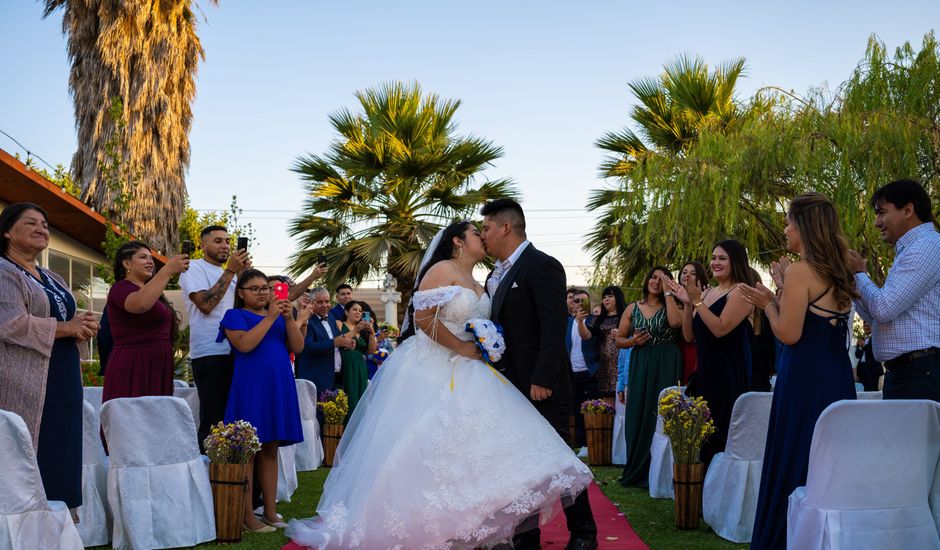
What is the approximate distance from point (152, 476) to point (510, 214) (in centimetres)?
287

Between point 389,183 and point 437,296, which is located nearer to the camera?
point 437,296

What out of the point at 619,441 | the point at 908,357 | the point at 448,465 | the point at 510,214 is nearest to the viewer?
the point at 908,357

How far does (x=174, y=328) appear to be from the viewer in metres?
6.84

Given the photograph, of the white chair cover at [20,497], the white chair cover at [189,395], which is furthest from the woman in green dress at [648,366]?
the white chair cover at [20,497]

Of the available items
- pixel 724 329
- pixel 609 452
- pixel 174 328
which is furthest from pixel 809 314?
pixel 609 452

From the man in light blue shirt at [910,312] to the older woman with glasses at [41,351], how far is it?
4042 millimetres

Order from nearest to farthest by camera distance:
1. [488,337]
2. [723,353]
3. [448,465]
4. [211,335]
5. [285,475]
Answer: [448,465] → [488,337] → [211,335] → [723,353] → [285,475]

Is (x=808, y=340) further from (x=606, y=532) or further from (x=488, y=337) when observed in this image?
(x=606, y=532)

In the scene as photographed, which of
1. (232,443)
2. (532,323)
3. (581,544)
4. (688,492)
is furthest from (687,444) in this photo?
(232,443)

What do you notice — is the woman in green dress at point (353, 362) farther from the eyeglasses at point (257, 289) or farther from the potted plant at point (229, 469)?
the potted plant at point (229, 469)

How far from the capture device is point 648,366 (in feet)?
28.7

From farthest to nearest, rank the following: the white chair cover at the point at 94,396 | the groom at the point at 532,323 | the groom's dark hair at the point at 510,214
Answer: the white chair cover at the point at 94,396 → the groom's dark hair at the point at 510,214 → the groom at the point at 532,323

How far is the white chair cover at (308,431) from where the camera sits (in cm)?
978

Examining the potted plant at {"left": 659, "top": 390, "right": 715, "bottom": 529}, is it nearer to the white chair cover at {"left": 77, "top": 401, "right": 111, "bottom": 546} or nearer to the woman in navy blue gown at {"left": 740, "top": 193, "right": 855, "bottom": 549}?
the woman in navy blue gown at {"left": 740, "top": 193, "right": 855, "bottom": 549}
